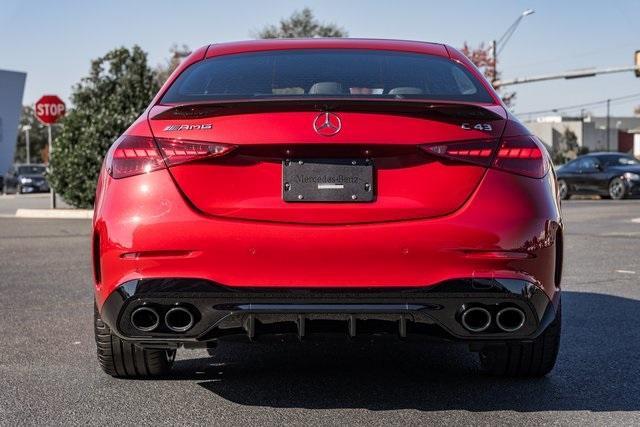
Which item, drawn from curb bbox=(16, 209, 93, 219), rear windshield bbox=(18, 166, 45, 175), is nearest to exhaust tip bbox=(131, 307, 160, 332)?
curb bbox=(16, 209, 93, 219)

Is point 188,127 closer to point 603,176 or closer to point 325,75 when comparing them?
point 325,75

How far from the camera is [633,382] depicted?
523cm

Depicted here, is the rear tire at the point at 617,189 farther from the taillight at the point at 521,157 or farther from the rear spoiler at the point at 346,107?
the rear spoiler at the point at 346,107

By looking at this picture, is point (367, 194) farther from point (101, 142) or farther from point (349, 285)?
point (101, 142)

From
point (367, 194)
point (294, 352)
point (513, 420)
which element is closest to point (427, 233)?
point (367, 194)

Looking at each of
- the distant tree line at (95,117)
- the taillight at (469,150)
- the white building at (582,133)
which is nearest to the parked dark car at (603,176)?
the distant tree line at (95,117)

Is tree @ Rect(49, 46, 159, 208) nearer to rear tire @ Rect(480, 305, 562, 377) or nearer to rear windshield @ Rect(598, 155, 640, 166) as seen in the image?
rear windshield @ Rect(598, 155, 640, 166)

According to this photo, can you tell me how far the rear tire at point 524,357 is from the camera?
16.5ft

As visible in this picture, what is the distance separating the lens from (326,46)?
5.43m

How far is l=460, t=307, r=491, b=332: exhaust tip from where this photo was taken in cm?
428

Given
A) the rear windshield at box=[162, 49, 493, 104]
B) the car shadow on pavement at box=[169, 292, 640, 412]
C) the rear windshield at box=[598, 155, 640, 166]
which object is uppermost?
the rear windshield at box=[162, 49, 493, 104]

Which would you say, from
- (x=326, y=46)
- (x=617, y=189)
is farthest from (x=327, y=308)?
(x=617, y=189)

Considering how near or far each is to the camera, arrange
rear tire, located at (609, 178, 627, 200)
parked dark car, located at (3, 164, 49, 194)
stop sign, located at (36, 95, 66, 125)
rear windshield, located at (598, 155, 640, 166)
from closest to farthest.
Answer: stop sign, located at (36, 95, 66, 125), rear tire, located at (609, 178, 627, 200), rear windshield, located at (598, 155, 640, 166), parked dark car, located at (3, 164, 49, 194)

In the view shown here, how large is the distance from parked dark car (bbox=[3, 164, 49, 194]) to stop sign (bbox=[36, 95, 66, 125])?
2231 centimetres
